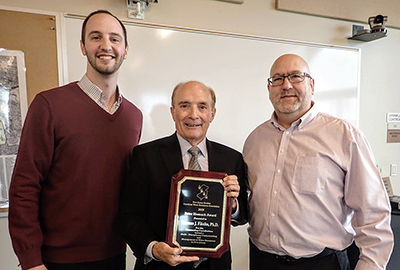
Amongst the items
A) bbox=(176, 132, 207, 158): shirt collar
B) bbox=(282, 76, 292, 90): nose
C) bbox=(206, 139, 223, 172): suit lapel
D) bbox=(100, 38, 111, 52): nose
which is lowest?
bbox=(206, 139, 223, 172): suit lapel

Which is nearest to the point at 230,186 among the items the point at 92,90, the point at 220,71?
the point at 92,90

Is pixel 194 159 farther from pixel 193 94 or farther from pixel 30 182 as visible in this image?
pixel 30 182

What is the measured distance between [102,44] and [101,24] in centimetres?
10

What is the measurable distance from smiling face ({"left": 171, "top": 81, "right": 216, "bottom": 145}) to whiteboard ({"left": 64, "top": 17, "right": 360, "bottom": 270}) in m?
1.03

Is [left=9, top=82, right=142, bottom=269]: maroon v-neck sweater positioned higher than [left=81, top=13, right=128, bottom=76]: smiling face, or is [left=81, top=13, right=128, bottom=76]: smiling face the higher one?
[left=81, top=13, right=128, bottom=76]: smiling face

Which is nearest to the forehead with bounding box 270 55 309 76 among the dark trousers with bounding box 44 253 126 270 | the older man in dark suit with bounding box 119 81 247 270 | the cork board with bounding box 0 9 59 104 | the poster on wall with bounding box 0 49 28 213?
the older man in dark suit with bounding box 119 81 247 270

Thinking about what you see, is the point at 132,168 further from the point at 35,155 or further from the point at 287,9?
the point at 287,9

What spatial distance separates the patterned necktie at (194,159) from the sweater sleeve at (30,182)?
635mm

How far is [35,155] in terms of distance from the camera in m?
1.21

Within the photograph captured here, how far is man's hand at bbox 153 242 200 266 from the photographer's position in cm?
107

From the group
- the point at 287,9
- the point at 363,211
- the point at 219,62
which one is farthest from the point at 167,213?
the point at 287,9

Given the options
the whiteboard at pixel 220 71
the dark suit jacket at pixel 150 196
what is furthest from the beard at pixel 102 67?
the whiteboard at pixel 220 71

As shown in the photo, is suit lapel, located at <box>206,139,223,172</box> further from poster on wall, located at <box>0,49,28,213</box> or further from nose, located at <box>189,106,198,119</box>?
poster on wall, located at <box>0,49,28,213</box>

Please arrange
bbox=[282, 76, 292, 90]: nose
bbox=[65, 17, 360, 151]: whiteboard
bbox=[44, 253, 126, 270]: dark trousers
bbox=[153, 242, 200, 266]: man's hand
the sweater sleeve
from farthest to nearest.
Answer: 1. bbox=[65, 17, 360, 151]: whiteboard
2. bbox=[282, 76, 292, 90]: nose
3. bbox=[44, 253, 126, 270]: dark trousers
4. the sweater sleeve
5. bbox=[153, 242, 200, 266]: man's hand
